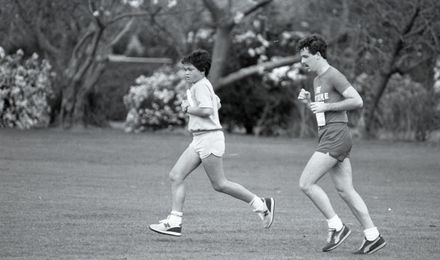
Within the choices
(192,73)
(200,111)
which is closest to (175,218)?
(200,111)

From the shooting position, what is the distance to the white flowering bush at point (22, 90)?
1016 inches

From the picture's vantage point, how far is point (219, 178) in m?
8.66

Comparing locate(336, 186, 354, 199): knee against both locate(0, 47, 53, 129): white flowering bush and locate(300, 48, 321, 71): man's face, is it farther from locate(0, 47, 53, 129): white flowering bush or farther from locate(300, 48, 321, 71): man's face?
locate(0, 47, 53, 129): white flowering bush

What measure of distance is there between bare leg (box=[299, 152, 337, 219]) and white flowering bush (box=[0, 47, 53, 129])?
1867 cm

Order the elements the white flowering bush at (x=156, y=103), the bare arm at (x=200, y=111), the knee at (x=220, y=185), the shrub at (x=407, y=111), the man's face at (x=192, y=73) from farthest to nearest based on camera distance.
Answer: the white flowering bush at (x=156, y=103), the shrub at (x=407, y=111), the knee at (x=220, y=185), the man's face at (x=192, y=73), the bare arm at (x=200, y=111)

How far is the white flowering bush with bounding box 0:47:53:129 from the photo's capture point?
2581cm

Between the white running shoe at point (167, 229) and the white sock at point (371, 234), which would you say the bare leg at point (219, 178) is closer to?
the white running shoe at point (167, 229)

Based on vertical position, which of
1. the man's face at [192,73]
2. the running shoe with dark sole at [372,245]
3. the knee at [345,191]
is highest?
the man's face at [192,73]

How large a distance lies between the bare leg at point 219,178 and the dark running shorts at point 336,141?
1.09m

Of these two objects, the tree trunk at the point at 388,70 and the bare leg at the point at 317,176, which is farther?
the tree trunk at the point at 388,70

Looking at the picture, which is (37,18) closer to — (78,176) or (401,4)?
(401,4)

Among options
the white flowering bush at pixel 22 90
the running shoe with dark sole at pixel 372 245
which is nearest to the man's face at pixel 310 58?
the running shoe with dark sole at pixel 372 245

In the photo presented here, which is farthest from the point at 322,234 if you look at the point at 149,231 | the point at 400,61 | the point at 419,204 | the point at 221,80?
the point at 221,80

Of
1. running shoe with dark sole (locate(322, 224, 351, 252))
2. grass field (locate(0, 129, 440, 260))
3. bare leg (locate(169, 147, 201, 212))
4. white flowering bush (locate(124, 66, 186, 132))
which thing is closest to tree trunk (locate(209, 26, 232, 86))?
white flowering bush (locate(124, 66, 186, 132))
